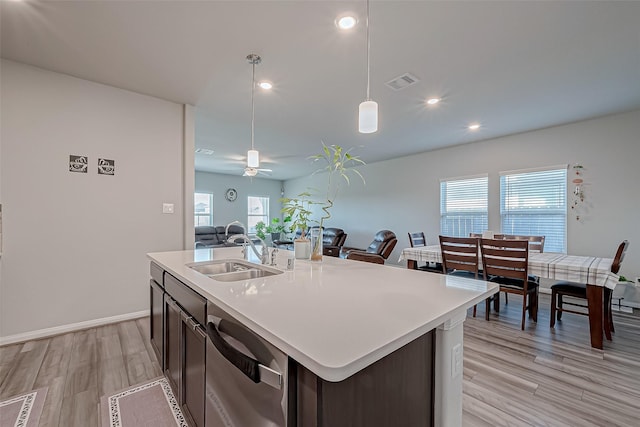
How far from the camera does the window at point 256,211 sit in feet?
30.8

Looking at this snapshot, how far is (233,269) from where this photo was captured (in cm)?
198

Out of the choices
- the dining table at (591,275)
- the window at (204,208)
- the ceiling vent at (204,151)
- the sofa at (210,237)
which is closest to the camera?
the dining table at (591,275)

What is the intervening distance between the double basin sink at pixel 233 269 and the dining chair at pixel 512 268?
7.98ft

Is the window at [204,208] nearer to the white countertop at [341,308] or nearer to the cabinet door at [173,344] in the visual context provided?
the cabinet door at [173,344]

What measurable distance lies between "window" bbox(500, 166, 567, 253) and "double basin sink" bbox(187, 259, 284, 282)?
15.3 feet

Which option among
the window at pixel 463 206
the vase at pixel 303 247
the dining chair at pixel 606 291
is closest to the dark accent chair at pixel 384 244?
the window at pixel 463 206

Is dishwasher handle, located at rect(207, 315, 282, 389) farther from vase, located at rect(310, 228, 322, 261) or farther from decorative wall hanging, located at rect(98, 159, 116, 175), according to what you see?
decorative wall hanging, located at rect(98, 159, 116, 175)

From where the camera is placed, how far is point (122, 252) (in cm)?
313

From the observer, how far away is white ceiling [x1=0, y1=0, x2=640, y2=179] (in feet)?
6.41

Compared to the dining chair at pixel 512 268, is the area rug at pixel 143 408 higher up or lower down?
lower down

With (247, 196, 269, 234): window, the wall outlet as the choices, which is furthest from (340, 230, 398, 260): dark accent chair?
(247, 196, 269, 234): window

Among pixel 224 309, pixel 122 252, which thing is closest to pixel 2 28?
pixel 122 252

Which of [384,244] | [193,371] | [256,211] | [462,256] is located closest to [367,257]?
[193,371]

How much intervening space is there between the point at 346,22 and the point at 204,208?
7.52 m
